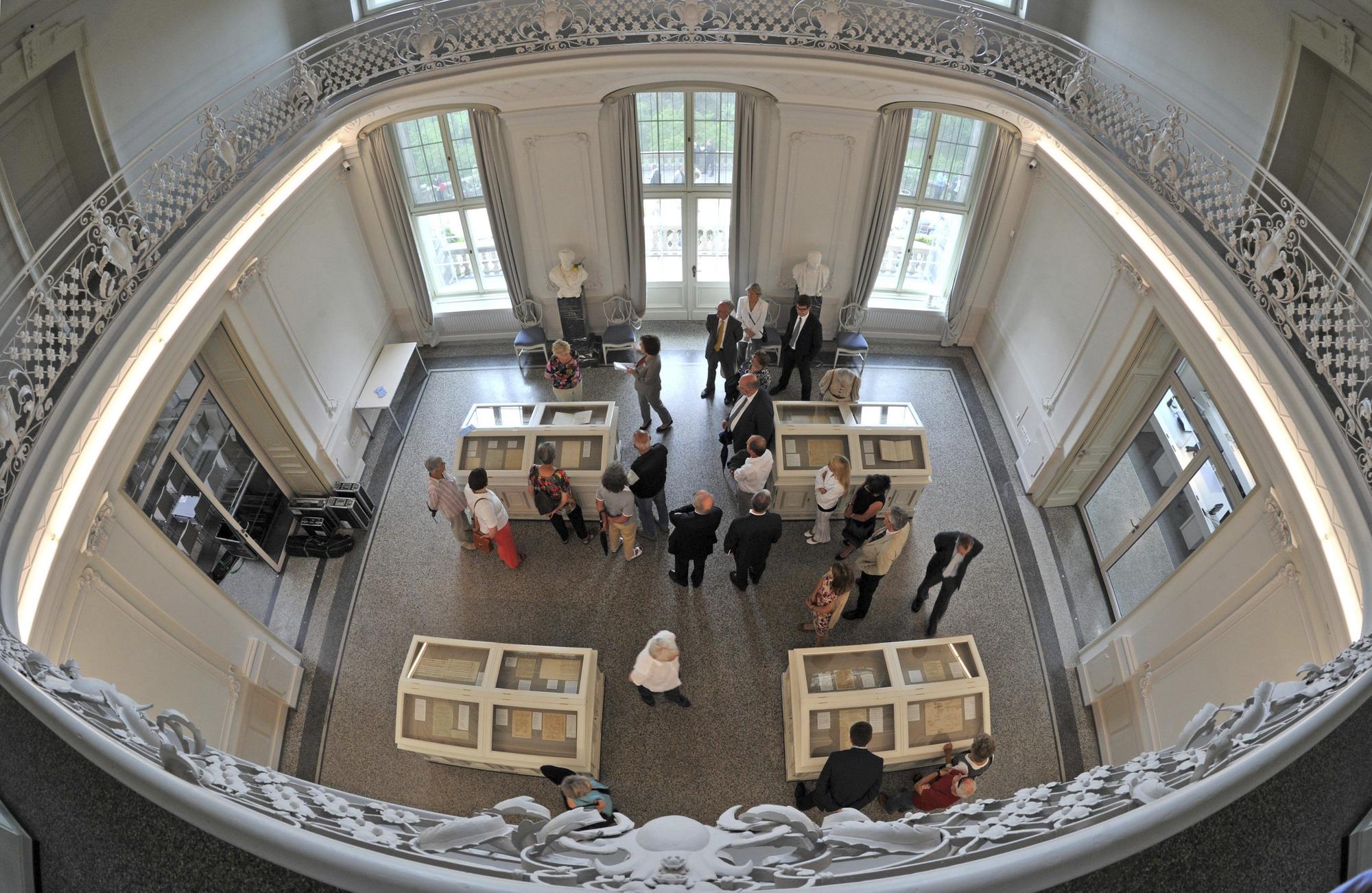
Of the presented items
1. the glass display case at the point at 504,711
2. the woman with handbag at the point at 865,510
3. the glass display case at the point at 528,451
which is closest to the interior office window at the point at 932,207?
the woman with handbag at the point at 865,510

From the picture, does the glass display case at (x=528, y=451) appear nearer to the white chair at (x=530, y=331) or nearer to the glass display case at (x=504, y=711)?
the glass display case at (x=504, y=711)

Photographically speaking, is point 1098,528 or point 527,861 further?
point 1098,528

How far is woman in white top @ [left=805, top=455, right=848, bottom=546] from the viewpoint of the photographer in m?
6.65

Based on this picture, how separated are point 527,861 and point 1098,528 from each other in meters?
7.31

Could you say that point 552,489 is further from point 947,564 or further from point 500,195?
point 500,195

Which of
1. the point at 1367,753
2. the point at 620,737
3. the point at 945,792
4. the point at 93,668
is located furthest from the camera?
the point at 620,737

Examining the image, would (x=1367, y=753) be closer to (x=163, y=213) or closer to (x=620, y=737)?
(x=620, y=737)

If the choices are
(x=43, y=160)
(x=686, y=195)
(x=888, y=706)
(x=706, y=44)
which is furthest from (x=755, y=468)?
(x=43, y=160)

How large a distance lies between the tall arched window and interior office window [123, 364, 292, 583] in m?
5.48

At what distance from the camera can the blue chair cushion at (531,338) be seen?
9.75 m

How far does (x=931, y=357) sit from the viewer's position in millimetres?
9906

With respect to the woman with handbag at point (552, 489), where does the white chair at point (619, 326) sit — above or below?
above

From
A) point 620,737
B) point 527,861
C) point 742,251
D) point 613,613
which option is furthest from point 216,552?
point 742,251

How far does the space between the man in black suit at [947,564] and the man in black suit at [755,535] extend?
139 cm
